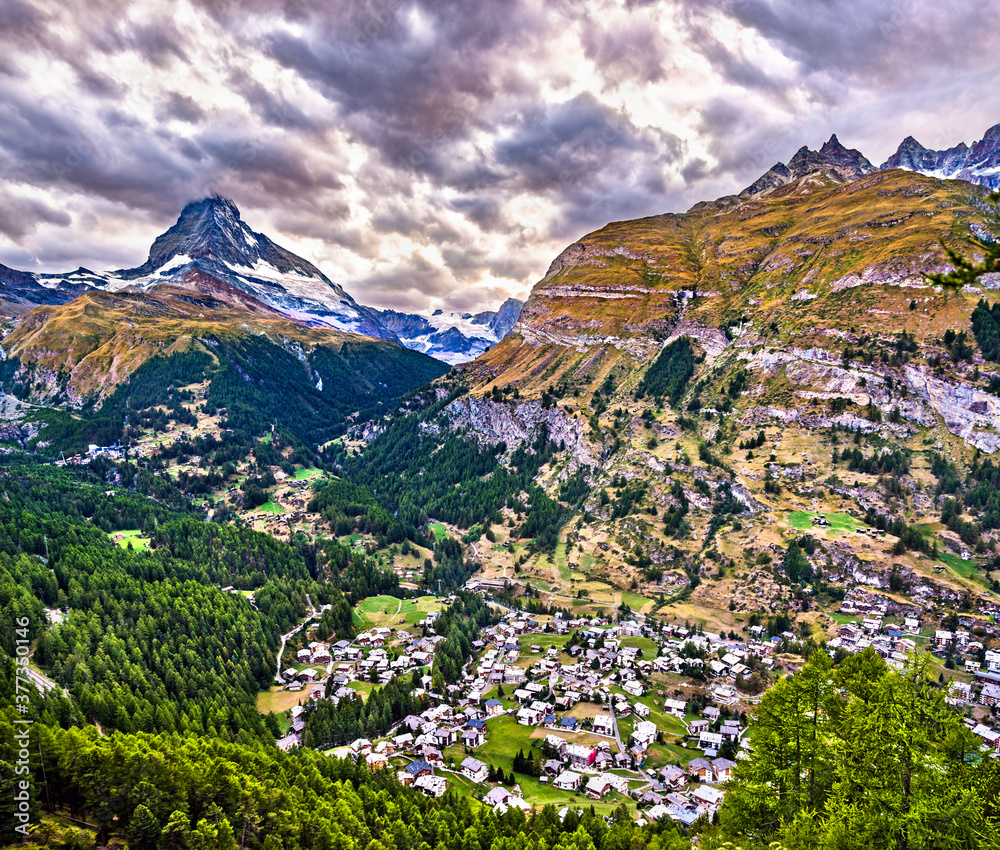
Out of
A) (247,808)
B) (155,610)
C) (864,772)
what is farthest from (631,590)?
(864,772)

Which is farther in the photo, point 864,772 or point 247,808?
point 247,808

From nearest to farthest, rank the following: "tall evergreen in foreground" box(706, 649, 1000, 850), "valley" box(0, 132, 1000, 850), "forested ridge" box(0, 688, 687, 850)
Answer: "tall evergreen in foreground" box(706, 649, 1000, 850), "forested ridge" box(0, 688, 687, 850), "valley" box(0, 132, 1000, 850)

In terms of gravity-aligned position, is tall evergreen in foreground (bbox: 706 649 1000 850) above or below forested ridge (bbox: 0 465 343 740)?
above

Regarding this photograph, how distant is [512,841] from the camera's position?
4584cm

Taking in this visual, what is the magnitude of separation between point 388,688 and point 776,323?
544 feet

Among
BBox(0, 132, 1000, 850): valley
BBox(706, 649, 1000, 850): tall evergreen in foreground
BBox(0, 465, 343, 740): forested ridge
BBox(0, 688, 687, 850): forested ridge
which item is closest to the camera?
BBox(706, 649, 1000, 850): tall evergreen in foreground

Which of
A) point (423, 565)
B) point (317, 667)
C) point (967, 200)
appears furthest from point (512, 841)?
point (967, 200)

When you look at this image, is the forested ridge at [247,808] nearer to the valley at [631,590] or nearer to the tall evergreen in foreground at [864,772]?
the valley at [631,590]

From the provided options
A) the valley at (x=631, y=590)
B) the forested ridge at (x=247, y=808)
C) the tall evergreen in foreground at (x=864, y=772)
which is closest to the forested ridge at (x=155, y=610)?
the valley at (x=631, y=590)

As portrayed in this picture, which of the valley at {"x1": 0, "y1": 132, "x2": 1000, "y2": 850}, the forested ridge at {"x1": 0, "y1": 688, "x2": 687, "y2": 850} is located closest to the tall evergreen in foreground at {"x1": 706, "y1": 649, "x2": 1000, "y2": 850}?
the valley at {"x1": 0, "y1": 132, "x2": 1000, "y2": 850}

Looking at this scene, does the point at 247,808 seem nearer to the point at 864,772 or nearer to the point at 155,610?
the point at 864,772

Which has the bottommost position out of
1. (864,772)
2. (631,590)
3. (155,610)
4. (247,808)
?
(247,808)

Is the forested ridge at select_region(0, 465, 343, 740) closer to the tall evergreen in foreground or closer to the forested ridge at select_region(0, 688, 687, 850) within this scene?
the forested ridge at select_region(0, 688, 687, 850)

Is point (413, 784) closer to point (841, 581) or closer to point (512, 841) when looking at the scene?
point (512, 841)
